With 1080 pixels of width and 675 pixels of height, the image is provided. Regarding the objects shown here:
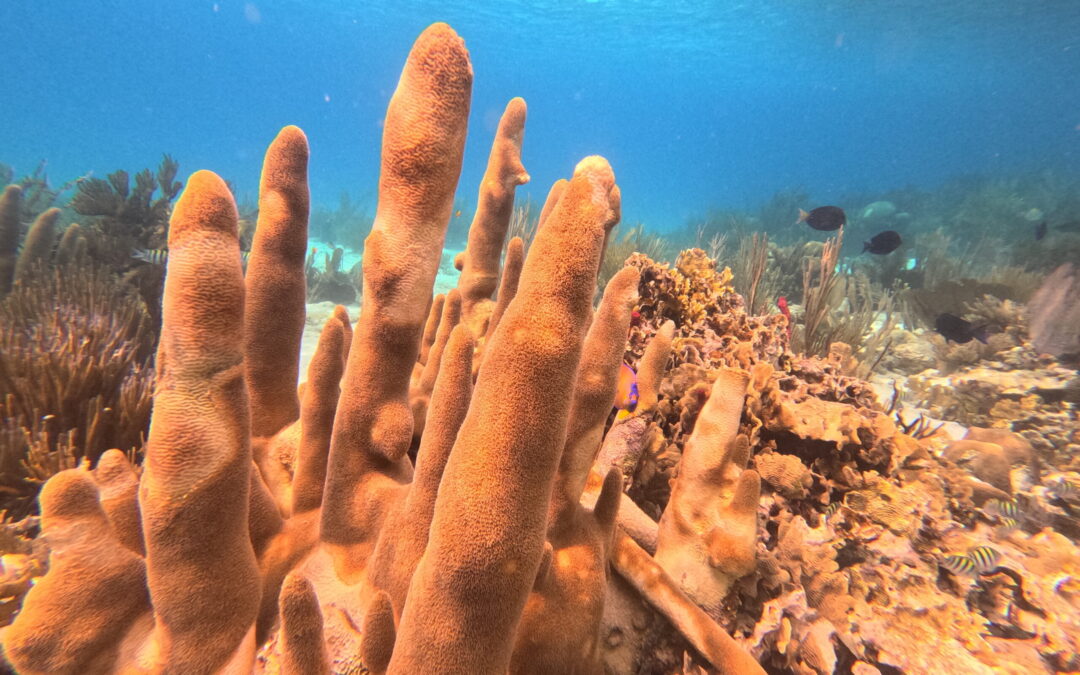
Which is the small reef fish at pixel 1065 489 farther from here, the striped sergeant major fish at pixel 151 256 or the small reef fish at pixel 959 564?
the striped sergeant major fish at pixel 151 256

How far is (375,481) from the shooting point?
1.56m

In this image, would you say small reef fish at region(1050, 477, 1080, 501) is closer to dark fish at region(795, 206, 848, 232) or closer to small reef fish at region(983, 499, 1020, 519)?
small reef fish at region(983, 499, 1020, 519)

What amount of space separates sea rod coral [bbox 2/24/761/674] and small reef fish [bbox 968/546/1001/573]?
76.9 inches

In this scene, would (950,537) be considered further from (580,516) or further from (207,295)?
(207,295)

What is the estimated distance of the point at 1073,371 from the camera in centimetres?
653

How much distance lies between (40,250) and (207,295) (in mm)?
7702

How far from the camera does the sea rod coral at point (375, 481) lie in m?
0.99

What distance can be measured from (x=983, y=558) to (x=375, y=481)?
11.1 feet

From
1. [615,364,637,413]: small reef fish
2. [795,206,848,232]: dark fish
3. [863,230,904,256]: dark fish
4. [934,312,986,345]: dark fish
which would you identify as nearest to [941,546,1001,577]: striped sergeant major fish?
[615,364,637,413]: small reef fish

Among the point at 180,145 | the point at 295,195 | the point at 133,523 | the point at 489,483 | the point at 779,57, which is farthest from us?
the point at 180,145

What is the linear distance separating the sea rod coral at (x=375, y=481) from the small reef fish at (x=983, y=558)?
6.41ft

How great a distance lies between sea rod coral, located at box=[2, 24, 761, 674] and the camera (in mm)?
991

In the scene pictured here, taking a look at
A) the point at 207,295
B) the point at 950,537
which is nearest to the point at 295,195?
the point at 207,295

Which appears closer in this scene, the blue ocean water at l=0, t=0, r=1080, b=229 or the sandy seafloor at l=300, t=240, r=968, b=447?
the sandy seafloor at l=300, t=240, r=968, b=447
